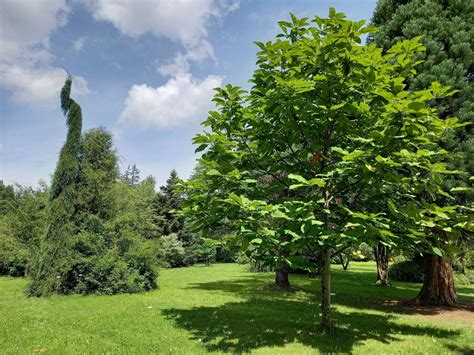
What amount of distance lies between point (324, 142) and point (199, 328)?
5.79 meters

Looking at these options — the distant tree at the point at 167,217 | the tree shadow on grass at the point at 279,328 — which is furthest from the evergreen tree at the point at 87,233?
the distant tree at the point at 167,217

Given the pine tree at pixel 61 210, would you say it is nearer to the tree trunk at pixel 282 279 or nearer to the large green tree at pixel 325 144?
the large green tree at pixel 325 144

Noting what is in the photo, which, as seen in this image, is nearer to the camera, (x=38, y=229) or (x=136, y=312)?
(x=136, y=312)

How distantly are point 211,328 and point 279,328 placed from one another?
71.4 inches

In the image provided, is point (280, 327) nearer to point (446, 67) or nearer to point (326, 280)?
point (326, 280)

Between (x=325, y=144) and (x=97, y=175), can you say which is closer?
(x=325, y=144)

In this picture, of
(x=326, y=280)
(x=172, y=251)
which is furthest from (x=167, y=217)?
(x=326, y=280)

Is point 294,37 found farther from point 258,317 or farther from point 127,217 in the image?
→ point 127,217

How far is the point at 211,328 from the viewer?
8.09 m

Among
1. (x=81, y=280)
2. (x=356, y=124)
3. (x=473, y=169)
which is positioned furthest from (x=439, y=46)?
(x=81, y=280)

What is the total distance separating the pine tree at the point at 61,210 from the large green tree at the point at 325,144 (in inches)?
406

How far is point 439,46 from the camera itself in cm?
1274

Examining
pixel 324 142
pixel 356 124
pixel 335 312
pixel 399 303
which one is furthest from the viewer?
pixel 399 303

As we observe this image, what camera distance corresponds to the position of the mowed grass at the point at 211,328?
650 cm
